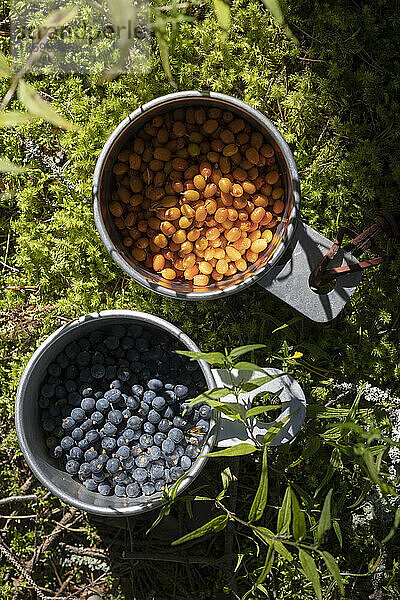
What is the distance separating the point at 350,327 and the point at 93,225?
0.71 m

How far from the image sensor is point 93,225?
152 cm

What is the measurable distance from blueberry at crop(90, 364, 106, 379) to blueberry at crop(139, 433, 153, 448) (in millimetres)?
176

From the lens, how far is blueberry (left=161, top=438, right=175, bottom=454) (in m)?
1.38

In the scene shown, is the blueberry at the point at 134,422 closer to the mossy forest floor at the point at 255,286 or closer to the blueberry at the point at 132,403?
the blueberry at the point at 132,403

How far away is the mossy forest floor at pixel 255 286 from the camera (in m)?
1.52

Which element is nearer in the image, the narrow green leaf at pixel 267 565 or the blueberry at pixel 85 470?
the narrow green leaf at pixel 267 565

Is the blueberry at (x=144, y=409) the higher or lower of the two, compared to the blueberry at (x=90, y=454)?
higher

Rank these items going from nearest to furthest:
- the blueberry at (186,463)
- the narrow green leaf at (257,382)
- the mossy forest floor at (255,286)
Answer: the narrow green leaf at (257,382)
the blueberry at (186,463)
the mossy forest floor at (255,286)

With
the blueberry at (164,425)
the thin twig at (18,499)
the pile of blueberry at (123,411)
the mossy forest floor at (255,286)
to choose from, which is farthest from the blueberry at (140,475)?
the thin twig at (18,499)

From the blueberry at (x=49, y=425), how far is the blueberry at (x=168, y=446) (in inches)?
10.4

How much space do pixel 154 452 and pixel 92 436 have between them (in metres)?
0.15

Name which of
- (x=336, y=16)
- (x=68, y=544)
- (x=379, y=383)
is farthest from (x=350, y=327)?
(x=68, y=544)

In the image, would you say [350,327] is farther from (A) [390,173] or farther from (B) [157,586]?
(B) [157,586]

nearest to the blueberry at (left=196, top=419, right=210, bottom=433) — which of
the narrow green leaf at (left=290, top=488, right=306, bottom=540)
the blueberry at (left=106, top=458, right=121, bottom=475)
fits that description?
the blueberry at (left=106, top=458, right=121, bottom=475)
